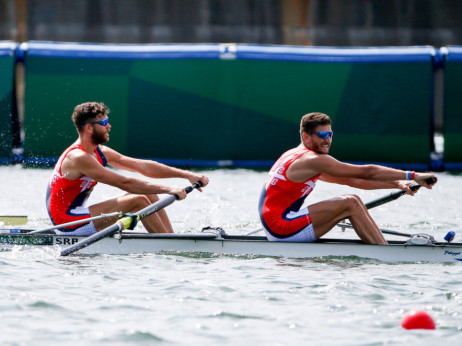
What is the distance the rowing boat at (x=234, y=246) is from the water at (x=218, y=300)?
3.2 inches

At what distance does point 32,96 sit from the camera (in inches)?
625

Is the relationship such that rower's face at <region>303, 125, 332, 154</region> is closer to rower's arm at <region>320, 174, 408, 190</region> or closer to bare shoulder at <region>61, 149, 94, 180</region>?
rower's arm at <region>320, 174, 408, 190</region>

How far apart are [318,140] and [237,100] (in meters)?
7.77

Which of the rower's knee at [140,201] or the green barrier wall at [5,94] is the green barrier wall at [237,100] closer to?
the green barrier wall at [5,94]

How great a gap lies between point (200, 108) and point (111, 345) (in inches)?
413

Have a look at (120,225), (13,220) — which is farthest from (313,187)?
(13,220)

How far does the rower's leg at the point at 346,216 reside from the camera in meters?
8.30

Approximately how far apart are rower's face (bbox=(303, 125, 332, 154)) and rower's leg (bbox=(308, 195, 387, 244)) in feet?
1.64

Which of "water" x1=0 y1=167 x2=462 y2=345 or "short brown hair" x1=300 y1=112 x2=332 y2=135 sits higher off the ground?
"short brown hair" x1=300 y1=112 x2=332 y2=135

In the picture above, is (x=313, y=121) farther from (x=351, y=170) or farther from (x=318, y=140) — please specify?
(x=351, y=170)

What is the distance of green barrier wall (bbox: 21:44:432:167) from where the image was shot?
15.9 m

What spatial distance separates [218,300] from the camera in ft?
22.8

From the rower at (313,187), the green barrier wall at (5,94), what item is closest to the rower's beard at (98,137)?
the rower at (313,187)

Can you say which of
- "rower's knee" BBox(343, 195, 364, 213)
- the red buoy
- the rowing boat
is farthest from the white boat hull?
the red buoy
